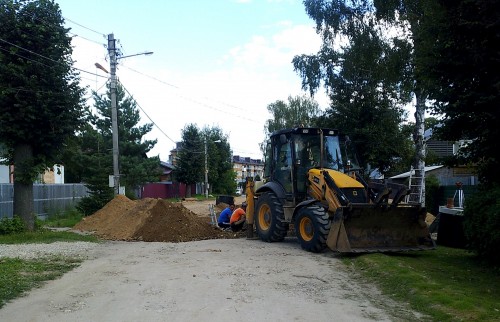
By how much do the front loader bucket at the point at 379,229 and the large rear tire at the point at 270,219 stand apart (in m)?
2.65

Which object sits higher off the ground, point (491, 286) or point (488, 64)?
point (488, 64)

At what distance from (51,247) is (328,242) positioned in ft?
25.9

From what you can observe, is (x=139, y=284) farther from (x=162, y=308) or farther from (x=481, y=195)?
(x=481, y=195)

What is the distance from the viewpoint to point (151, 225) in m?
17.2

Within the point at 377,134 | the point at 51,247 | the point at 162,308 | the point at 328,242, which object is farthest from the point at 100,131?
the point at 162,308

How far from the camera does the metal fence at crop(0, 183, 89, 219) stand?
22969 mm

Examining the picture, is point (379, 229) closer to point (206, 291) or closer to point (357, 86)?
point (206, 291)

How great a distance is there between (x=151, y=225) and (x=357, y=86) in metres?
13.1

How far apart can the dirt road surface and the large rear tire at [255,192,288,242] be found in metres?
1.78

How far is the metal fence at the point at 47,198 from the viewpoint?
2297 cm

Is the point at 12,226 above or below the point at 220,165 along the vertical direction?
below

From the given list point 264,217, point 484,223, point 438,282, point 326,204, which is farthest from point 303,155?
point 438,282

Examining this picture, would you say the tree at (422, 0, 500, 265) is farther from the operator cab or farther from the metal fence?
the metal fence

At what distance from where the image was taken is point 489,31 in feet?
30.8
